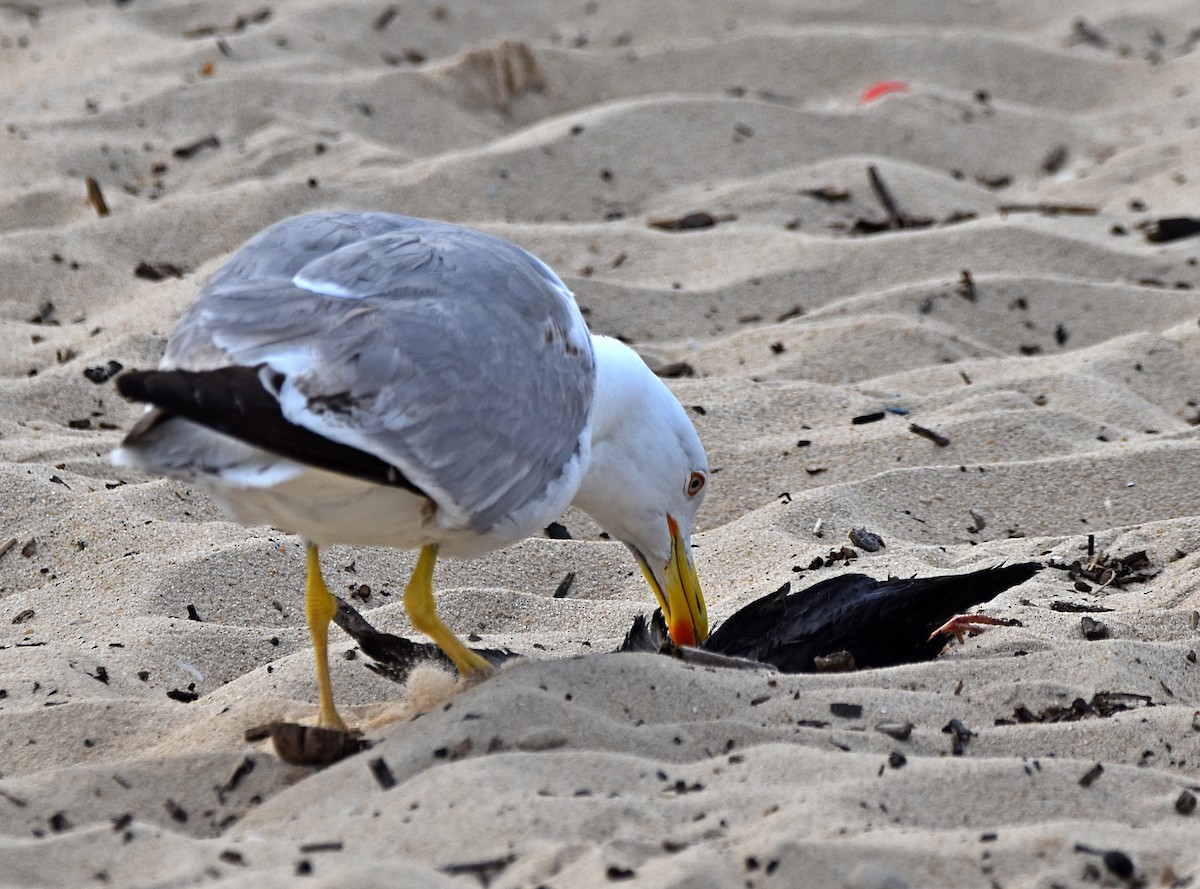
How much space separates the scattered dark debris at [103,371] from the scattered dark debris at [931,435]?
2.16 m

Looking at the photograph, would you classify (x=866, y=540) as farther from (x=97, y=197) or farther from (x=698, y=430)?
(x=97, y=197)

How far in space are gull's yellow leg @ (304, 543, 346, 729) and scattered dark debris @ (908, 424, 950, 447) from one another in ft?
6.09

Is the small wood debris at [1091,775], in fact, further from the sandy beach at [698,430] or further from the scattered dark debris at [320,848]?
the scattered dark debris at [320,848]

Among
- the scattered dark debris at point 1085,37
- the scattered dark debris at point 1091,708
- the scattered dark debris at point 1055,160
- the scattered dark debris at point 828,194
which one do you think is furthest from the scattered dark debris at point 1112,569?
the scattered dark debris at point 1085,37

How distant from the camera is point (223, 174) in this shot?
19.0ft

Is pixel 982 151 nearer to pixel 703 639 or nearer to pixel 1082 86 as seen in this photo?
pixel 1082 86

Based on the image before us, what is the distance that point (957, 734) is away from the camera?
8.66 ft

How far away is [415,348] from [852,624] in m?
1.14

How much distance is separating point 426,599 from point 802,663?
78cm

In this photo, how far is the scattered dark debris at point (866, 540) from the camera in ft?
12.1

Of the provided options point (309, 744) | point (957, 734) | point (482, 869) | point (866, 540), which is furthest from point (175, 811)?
point (866, 540)

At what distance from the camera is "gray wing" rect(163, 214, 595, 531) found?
7.93 feet

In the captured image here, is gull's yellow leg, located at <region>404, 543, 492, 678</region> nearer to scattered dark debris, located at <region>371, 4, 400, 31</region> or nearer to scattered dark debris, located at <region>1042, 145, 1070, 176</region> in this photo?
scattered dark debris, located at <region>1042, 145, 1070, 176</region>

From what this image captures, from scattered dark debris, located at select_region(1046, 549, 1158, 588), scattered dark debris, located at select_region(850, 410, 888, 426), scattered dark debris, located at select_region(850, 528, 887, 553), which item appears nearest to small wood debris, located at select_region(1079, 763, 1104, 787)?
scattered dark debris, located at select_region(1046, 549, 1158, 588)
